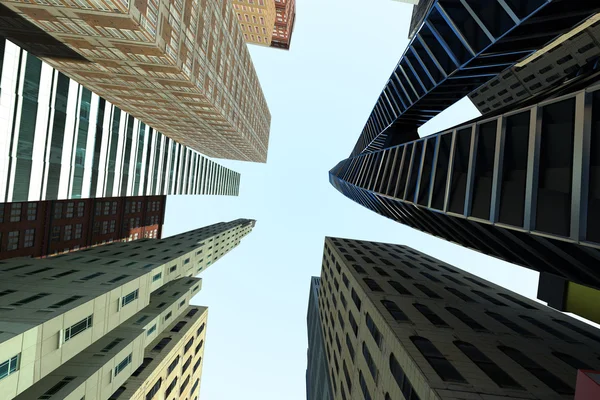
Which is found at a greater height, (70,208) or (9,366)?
(70,208)

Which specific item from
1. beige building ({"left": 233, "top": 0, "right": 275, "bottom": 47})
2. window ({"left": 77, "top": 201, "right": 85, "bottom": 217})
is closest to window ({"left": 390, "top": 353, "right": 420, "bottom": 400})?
window ({"left": 77, "top": 201, "right": 85, "bottom": 217})

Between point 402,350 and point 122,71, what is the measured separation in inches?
1534

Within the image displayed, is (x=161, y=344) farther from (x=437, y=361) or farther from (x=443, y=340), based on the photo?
(x=437, y=361)

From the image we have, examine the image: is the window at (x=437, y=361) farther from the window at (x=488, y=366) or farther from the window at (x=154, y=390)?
the window at (x=154, y=390)

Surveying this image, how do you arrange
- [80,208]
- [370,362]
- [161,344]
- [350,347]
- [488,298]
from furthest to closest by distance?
[80,208], [161,344], [488,298], [350,347], [370,362]

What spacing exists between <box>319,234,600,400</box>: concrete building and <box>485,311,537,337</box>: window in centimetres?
10

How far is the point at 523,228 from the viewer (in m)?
13.6

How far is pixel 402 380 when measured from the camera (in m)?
20.4

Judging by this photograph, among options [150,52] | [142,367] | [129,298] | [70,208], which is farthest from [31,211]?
[150,52]

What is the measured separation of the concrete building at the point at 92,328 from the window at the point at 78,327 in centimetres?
8

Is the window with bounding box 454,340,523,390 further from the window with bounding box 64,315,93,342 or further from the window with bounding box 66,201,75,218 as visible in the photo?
the window with bounding box 66,201,75,218

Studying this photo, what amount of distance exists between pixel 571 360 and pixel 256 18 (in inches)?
4573

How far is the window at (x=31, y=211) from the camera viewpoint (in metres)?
46.1

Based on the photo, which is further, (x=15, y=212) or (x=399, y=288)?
(x=15, y=212)
